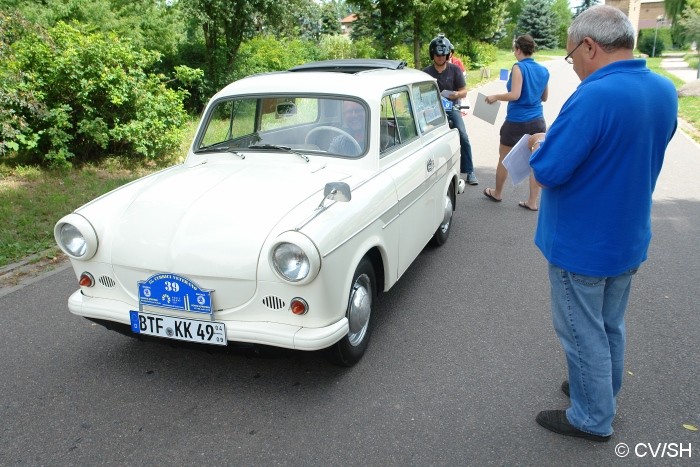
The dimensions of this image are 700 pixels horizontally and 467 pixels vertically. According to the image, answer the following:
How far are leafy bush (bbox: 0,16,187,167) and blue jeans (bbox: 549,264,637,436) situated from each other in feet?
23.2

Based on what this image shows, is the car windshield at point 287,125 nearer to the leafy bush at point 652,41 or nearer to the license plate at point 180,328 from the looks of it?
the license plate at point 180,328

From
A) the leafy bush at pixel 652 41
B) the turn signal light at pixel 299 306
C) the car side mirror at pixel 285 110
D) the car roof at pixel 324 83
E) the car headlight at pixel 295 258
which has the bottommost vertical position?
the leafy bush at pixel 652 41

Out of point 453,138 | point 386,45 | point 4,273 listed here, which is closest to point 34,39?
point 4,273

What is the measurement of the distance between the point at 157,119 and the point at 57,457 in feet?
22.4

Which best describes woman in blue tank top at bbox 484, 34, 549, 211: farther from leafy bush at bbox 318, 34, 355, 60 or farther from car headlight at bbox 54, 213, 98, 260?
leafy bush at bbox 318, 34, 355, 60

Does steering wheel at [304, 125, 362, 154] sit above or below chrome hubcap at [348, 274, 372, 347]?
above

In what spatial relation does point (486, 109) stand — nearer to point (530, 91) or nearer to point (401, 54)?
point (530, 91)

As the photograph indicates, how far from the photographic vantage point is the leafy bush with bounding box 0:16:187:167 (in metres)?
7.88

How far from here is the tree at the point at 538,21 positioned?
196 feet

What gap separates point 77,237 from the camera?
10.8 ft

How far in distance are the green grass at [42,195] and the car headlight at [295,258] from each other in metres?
3.81

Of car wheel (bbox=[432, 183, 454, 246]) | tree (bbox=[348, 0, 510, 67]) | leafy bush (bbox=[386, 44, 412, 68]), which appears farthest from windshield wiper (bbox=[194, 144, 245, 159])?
leafy bush (bbox=[386, 44, 412, 68])

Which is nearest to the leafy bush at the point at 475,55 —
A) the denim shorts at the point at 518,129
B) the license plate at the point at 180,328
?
the denim shorts at the point at 518,129

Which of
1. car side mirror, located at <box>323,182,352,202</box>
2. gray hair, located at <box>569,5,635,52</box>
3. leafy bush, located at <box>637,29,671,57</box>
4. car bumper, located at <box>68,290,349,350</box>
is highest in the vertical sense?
gray hair, located at <box>569,5,635,52</box>
